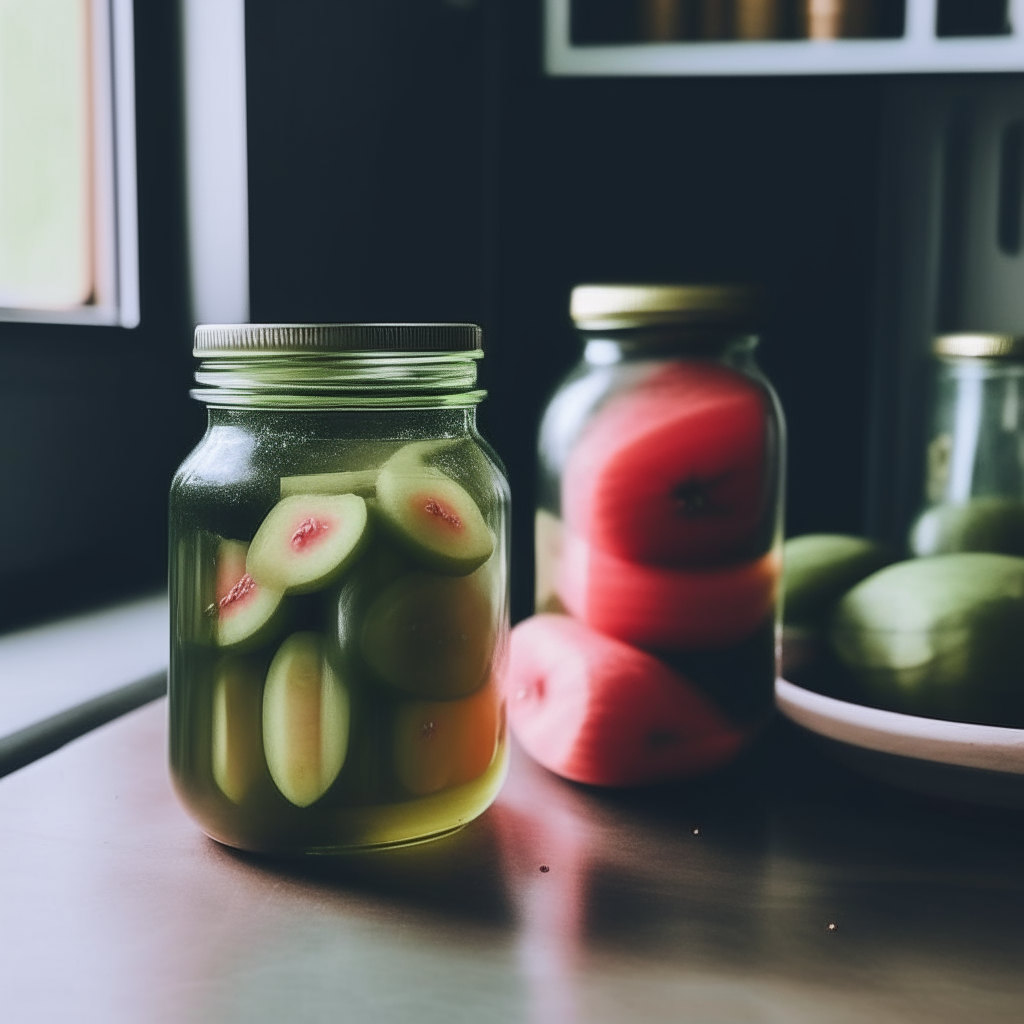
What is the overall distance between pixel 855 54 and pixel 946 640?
79 cm

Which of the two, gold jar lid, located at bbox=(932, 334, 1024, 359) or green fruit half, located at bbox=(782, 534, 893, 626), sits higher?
gold jar lid, located at bbox=(932, 334, 1024, 359)

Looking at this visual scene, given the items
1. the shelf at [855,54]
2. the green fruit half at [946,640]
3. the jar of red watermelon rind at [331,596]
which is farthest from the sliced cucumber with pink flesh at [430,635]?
the shelf at [855,54]

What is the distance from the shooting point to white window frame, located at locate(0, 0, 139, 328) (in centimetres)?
97

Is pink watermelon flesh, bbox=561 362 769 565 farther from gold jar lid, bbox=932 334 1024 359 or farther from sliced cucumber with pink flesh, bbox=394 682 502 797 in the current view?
gold jar lid, bbox=932 334 1024 359

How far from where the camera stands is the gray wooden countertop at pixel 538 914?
1.35 feet

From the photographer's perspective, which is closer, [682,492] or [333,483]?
[333,483]

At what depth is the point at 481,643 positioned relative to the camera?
0.53m

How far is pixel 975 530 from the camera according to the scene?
2.56 feet

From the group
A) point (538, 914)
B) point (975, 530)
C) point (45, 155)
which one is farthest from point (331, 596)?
point (45, 155)

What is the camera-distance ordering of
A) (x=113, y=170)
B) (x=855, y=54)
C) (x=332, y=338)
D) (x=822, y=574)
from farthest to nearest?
1. (x=855, y=54)
2. (x=113, y=170)
3. (x=822, y=574)
4. (x=332, y=338)

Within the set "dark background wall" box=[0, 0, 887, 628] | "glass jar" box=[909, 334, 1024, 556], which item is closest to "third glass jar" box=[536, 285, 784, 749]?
"glass jar" box=[909, 334, 1024, 556]

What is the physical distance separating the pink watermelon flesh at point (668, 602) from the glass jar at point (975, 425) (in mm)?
253

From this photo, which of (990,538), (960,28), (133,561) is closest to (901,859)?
(990,538)

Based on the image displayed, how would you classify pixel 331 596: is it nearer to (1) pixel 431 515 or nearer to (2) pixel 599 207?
(1) pixel 431 515
